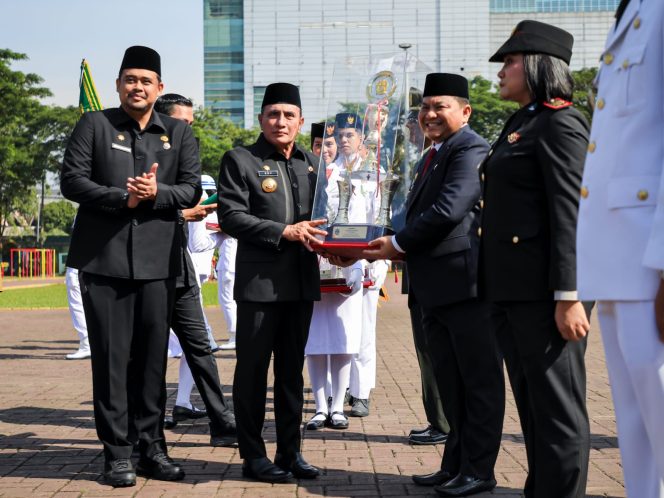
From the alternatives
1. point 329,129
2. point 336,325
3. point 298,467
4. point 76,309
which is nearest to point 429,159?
point 329,129

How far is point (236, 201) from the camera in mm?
5711

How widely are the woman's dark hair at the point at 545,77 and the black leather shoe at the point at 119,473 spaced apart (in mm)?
2977

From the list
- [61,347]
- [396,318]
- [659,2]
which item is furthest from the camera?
[396,318]

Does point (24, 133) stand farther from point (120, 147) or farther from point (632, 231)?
point (632, 231)

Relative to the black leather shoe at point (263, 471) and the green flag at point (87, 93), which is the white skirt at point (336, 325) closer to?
the black leather shoe at point (263, 471)

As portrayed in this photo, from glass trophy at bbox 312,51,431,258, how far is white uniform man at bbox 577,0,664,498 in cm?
254

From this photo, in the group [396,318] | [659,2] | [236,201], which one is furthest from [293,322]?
[396,318]

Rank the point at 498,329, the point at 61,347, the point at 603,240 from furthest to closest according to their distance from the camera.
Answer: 1. the point at 61,347
2. the point at 498,329
3. the point at 603,240

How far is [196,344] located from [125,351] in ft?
4.21

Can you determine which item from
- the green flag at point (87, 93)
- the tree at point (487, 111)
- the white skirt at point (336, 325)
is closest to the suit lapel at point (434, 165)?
the white skirt at point (336, 325)

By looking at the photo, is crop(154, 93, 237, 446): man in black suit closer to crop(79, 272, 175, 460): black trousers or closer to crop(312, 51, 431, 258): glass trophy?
crop(79, 272, 175, 460): black trousers

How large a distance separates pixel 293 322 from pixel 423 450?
4.32ft

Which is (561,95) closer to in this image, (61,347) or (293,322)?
(293,322)

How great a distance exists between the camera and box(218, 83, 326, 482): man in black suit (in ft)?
18.4
